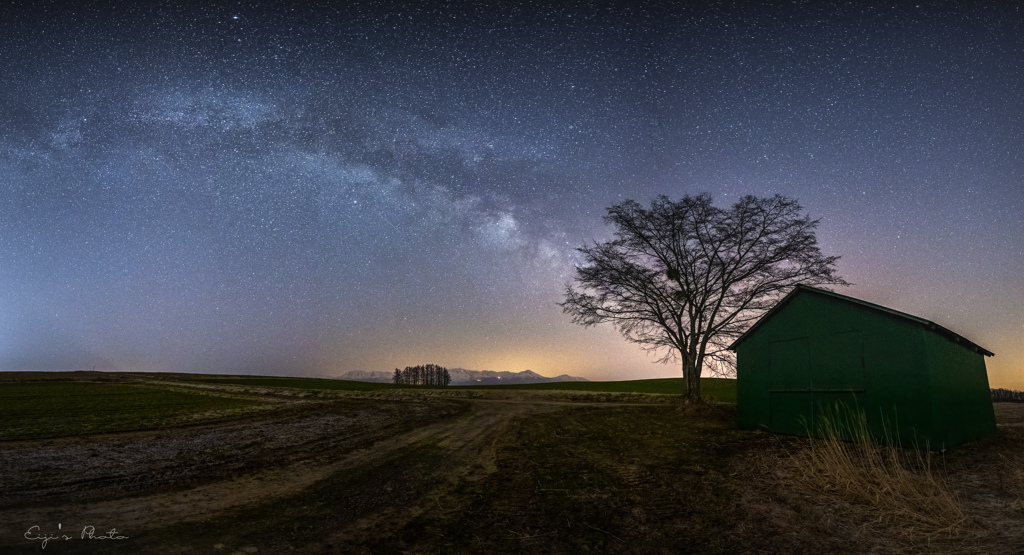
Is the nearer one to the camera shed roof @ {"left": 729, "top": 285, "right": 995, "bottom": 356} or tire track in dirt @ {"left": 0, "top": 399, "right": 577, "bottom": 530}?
tire track in dirt @ {"left": 0, "top": 399, "right": 577, "bottom": 530}

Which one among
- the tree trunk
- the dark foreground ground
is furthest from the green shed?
the tree trunk

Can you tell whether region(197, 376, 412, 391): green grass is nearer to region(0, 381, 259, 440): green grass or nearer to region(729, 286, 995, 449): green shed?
region(0, 381, 259, 440): green grass

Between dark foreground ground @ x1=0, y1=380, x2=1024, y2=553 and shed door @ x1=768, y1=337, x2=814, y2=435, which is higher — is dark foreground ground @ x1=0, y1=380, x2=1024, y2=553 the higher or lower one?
the lower one

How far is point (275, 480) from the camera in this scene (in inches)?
337

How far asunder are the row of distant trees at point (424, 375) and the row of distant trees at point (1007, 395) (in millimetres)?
81172

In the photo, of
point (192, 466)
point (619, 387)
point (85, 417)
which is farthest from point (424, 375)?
point (192, 466)

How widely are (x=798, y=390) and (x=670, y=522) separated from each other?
404 inches

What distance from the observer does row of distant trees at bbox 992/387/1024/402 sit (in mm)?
35531

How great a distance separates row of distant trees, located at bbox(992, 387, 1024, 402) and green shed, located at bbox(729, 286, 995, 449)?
32.9 m

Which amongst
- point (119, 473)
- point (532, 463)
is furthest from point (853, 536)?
point (119, 473)

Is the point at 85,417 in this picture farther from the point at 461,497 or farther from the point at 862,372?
the point at 862,372

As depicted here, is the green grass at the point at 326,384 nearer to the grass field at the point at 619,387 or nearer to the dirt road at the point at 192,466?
the grass field at the point at 619,387

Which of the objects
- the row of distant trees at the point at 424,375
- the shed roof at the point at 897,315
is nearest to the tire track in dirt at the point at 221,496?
the shed roof at the point at 897,315
